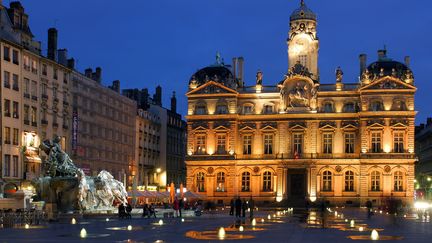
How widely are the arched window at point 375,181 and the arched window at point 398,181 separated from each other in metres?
2.04

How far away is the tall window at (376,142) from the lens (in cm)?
9938

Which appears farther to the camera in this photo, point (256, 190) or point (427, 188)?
point (427, 188)

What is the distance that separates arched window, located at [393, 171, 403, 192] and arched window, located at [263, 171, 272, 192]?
16.4 meters

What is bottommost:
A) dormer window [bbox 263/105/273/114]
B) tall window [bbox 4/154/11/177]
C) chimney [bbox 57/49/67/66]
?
tall window [bbox 4/154/11/177]

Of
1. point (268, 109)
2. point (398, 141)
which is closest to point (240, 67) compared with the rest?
point (268, 109)

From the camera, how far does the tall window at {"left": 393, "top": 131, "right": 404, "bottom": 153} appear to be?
99.1 m

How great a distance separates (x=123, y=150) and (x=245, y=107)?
18.3 metres

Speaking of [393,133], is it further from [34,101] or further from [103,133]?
[34,101]

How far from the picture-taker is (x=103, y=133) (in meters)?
99.5

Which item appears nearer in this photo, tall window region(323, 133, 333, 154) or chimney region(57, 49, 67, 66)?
chimney region(57, 49, 67, 66)

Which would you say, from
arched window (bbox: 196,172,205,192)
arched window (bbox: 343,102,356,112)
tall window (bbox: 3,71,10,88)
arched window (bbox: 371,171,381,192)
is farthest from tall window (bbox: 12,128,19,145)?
arched window (bbox: 371,171,381,192)

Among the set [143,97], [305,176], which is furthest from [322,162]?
[143,97]

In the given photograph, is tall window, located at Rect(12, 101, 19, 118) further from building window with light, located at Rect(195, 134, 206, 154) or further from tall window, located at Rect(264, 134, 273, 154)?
tall window, located at Rect(264, 134, 273, 154)

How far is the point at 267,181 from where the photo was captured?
103 meters
